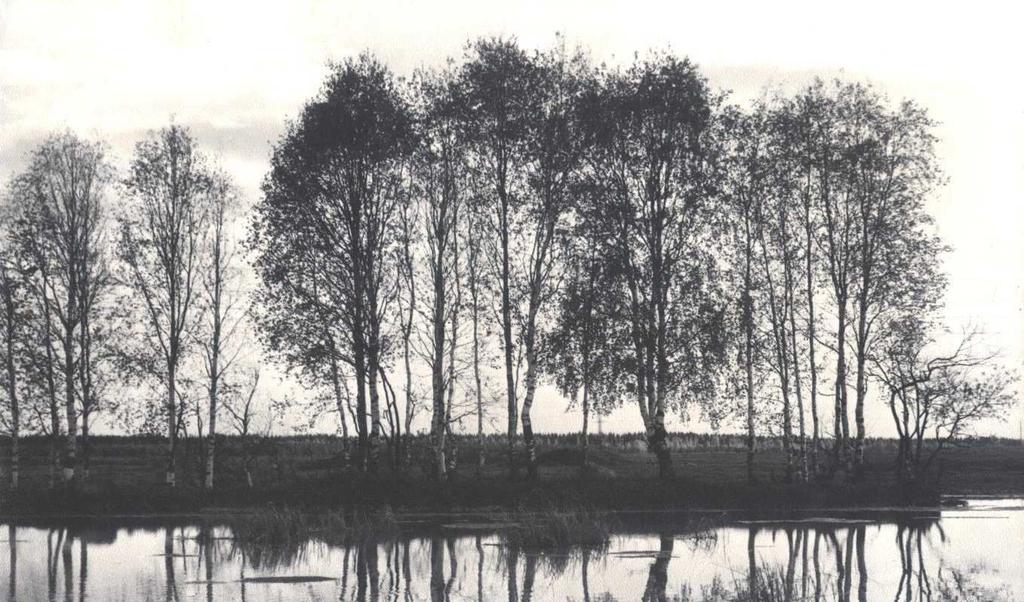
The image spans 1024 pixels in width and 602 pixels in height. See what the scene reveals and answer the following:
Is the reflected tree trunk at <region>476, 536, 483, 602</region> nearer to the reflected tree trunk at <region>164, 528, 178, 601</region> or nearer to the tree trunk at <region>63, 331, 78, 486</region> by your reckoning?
the reflected tree trunk at <region>164, 528, 178, 601</region>

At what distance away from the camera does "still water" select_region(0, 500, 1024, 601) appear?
18781 mm

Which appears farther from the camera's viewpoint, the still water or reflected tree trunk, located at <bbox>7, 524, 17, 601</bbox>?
reflected tree trunk, located at <bbox>7, 524, 17, 601</bbox>

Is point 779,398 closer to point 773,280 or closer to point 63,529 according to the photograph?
point 773,280

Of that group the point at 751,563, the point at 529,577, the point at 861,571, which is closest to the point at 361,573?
the point at 529,577

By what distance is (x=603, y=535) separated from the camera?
27109mm

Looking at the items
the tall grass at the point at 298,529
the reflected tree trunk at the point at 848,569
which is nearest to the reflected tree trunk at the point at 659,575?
the reflected tree trunk at the point at 848,569

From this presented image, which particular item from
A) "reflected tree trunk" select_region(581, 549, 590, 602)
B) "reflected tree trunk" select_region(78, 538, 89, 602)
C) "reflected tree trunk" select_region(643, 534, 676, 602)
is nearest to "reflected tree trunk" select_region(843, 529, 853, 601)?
"reflected tree trunk" select_region(643, 534, 676, 602)

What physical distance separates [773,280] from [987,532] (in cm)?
1677

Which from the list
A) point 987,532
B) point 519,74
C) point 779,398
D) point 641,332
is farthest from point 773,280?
point 987,532

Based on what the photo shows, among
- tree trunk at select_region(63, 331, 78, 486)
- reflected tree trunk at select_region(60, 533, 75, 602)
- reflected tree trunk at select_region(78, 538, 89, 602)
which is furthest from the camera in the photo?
tree trunk at select_region(63, 331, 78, 486)

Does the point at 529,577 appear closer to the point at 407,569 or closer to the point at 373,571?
the point at 407,569

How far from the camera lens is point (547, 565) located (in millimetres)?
22781

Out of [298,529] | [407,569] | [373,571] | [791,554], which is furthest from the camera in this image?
[298,529]

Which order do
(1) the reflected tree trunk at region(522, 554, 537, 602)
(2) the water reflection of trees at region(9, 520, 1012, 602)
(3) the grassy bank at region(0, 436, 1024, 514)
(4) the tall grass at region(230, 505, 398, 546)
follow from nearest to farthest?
A: (2) the water reflection of trees at region(9, 520, 1012, 602)
(1) the reflected tree trunk at region(522, 554, 537, 602)
(4) the tall grass at region(230, 505, 398, 546)
(3) the grassy bank at region(0, 436, 1024, 514)
